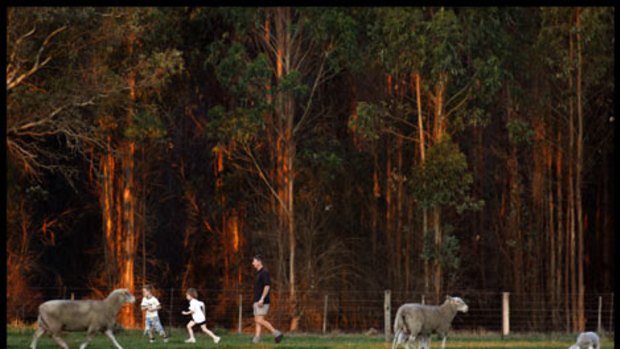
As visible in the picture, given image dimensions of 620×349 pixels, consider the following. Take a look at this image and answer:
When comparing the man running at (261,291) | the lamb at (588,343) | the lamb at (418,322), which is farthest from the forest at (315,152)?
the lamb at (588,343)

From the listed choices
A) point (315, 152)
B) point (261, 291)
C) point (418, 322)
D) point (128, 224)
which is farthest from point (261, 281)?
point (128, 224)

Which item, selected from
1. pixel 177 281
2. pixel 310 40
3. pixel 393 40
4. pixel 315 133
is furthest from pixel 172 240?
pixel 393 40

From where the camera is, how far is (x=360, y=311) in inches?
1672

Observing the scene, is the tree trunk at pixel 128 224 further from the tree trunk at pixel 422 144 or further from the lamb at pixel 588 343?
the lamb at pixel 588 343

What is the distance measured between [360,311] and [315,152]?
5.92m

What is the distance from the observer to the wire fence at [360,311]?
39.5 m

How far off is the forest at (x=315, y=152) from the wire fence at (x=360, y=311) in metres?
0.31

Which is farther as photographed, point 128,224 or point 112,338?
point 128,224

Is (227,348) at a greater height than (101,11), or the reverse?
(101,11)

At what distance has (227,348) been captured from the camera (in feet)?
79.0

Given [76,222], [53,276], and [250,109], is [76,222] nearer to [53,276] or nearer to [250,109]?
[53,276]

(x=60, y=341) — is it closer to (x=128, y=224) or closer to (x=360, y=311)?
(x=360, y=311)

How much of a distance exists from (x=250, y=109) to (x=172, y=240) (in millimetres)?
11652

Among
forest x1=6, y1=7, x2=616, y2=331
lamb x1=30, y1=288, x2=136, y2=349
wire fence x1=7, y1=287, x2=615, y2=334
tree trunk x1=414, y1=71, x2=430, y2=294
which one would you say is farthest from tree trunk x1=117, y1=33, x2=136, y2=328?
lamb x1=30, y1=288, x2=136, y2=349
